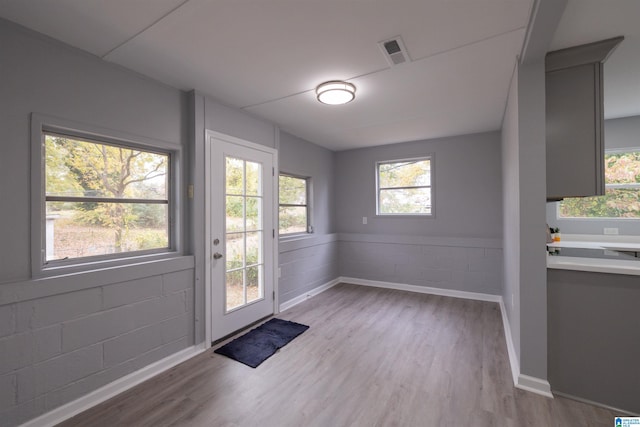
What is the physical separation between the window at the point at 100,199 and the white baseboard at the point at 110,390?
93 centimetres

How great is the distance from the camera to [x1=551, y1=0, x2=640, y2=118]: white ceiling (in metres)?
1.52

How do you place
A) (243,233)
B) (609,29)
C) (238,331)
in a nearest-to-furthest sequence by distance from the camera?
(609,29) < (238,331) < (243,233)

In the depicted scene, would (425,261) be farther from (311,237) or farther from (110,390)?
(110,390)

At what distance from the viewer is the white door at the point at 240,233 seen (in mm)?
2746

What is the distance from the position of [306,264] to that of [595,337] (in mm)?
3149

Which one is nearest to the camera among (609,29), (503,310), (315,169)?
(609,29)

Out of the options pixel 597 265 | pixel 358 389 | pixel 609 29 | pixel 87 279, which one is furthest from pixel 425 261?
pixel 87 279

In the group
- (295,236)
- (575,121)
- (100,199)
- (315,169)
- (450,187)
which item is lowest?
(295,236)

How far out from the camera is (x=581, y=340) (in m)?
1.90

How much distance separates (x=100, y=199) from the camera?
2.09m

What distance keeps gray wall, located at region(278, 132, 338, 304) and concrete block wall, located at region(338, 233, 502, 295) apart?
44 centimetres

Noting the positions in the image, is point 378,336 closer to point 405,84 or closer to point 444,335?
point 444,335

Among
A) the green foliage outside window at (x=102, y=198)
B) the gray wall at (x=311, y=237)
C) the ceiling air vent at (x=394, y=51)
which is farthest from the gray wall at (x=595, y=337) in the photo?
the green foliage outside window at (x=102, y=198)

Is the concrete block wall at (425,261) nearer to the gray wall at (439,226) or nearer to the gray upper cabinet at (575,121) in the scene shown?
the gray wall at (439,226)
